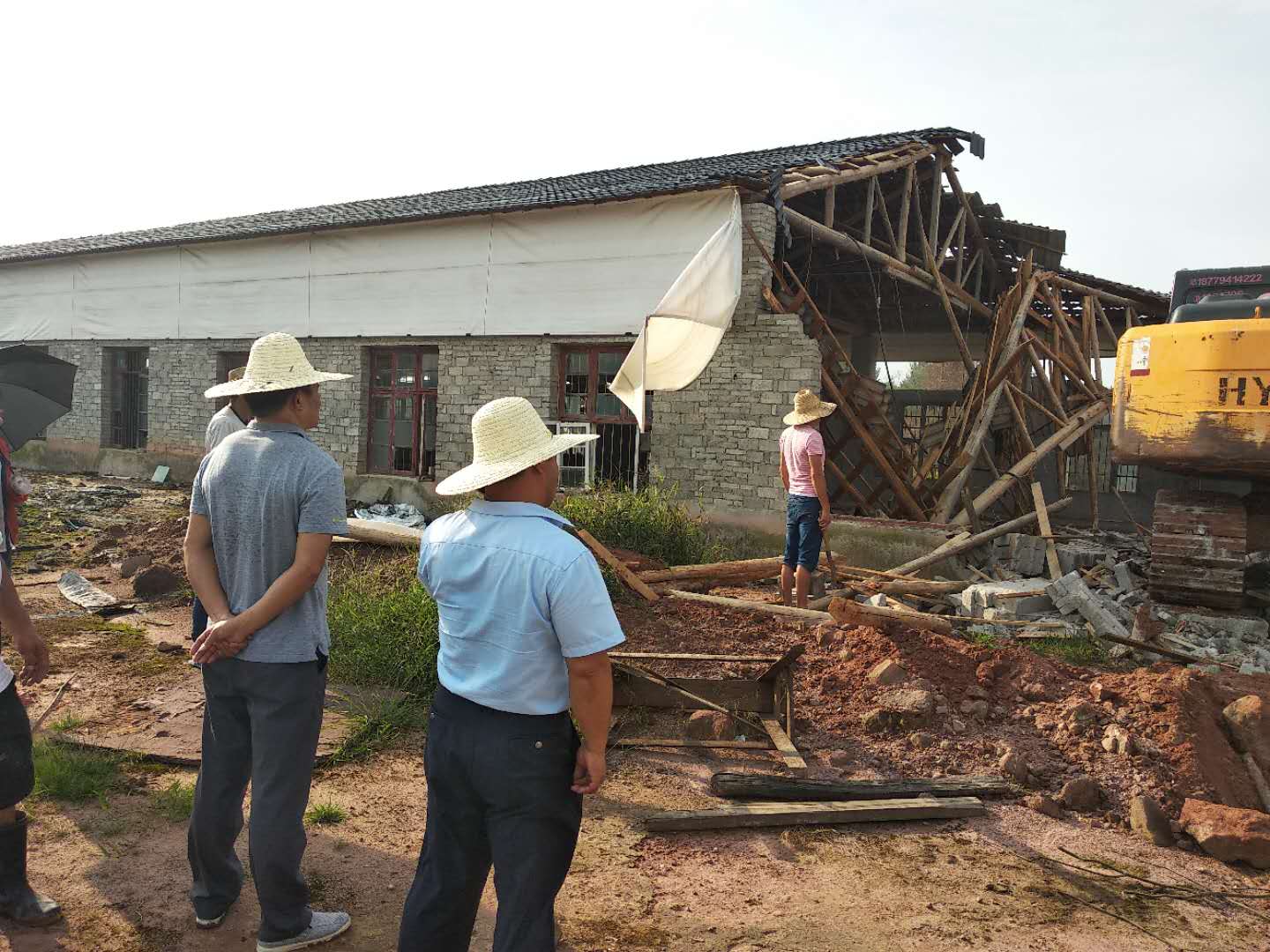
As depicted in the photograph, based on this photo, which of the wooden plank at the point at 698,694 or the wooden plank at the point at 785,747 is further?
the wooden plank at the point at 698,694

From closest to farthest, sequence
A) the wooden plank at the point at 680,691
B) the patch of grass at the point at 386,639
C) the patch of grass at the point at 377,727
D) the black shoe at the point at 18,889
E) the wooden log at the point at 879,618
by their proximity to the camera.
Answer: the black shoe at the point at 18,889
the patch of grass at the point at 377,727
the wooden plank at the point at 680,691
the patch of grass at the point at 386,639
the wooden log at the point at 879,618

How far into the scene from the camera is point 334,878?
335 cm

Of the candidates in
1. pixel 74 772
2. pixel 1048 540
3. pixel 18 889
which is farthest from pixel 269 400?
pixel 1048 540

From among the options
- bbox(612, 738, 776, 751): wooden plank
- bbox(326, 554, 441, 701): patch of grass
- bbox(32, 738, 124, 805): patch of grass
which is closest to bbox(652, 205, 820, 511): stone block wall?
bbox(326, 554, 441, 701): patch of grass

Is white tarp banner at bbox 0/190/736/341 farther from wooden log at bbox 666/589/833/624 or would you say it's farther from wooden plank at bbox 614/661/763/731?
wooden plank at bbox 614/661/763/731

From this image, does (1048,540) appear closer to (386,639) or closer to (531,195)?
(386,639)

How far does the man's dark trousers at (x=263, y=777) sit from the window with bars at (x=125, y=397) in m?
17.5

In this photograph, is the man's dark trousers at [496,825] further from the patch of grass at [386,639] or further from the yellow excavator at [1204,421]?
the yellow excavator at [1204,421]

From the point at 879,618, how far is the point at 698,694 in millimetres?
1780

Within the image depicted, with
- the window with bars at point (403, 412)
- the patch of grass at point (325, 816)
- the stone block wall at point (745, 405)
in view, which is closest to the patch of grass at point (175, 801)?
the patch of grass at point (325, 816)

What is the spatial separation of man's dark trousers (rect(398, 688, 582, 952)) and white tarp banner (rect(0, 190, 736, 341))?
8.72 meters

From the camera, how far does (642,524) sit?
897 centimetres

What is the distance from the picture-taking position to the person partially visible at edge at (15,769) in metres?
2.85

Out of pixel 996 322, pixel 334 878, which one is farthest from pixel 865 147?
pixel 334 878
